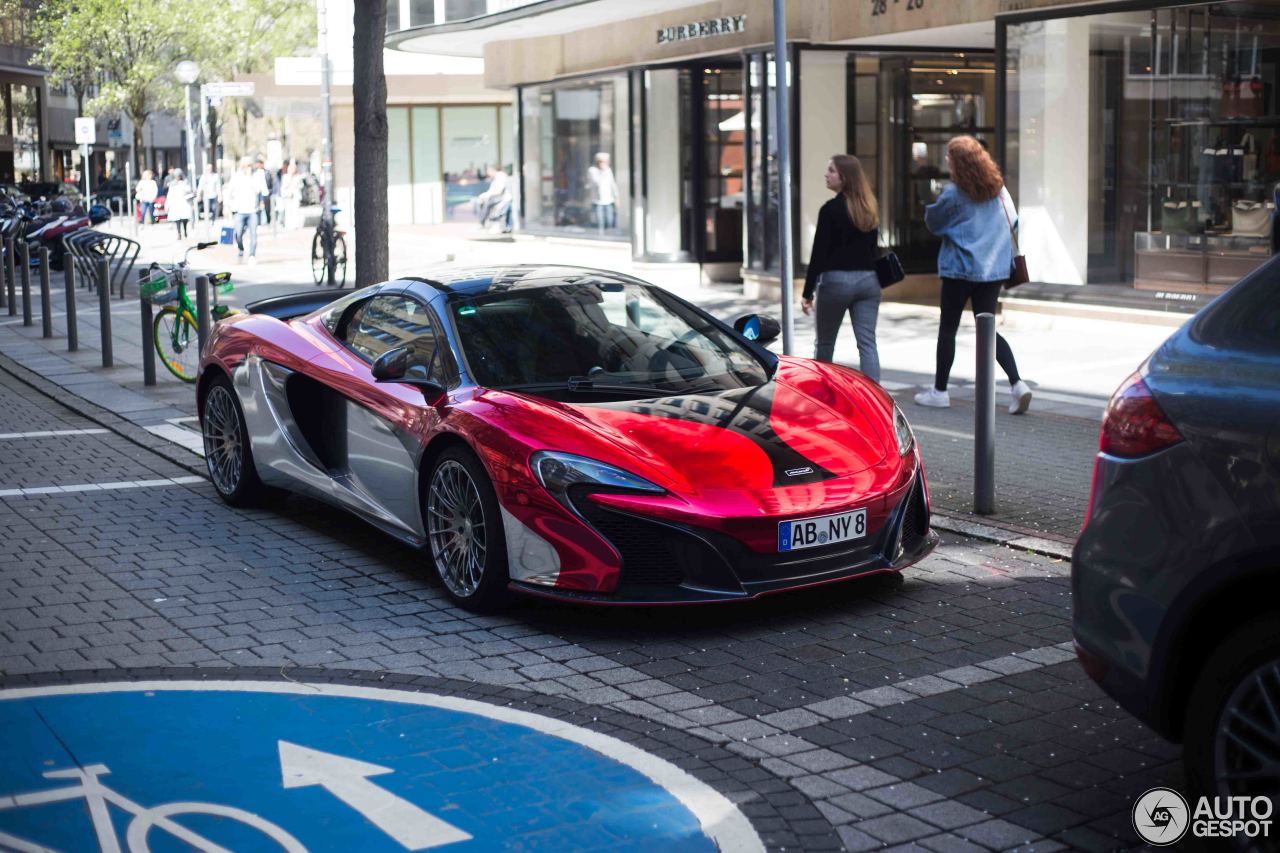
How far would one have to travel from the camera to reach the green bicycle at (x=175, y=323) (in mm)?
14125

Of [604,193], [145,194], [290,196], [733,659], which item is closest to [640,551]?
[733,659]

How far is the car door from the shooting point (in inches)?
275

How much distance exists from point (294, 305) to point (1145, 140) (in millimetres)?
10419

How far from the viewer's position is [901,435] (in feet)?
22.2

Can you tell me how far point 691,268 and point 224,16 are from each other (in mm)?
42824

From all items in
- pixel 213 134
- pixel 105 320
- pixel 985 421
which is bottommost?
pixel 985 421

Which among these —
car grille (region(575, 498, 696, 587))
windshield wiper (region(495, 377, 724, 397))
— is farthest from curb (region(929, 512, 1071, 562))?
car grille (region(575, 498, 696, 587))

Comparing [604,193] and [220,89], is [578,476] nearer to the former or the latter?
[604,193]

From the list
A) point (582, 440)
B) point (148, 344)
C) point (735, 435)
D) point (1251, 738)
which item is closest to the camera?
point (1251, 738)

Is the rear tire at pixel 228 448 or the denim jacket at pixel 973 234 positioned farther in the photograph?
the denim jacket at pixel 973 234

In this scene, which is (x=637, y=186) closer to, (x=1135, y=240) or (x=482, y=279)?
(x=1135, y=240)

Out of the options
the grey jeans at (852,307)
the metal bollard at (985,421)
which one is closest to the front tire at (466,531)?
the metal bollard at (985,421)

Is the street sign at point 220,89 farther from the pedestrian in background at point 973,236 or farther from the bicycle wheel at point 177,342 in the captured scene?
the pedestrian in background at point 973,236

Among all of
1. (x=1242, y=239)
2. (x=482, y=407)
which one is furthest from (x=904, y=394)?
(x=482, y=407)
